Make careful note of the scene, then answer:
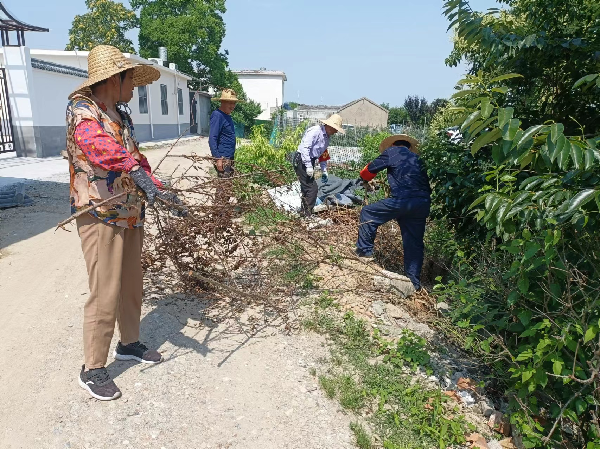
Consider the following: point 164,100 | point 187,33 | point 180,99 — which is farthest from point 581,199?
point 187,33

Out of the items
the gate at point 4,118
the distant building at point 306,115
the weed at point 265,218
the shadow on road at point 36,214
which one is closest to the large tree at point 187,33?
the distant building at point 306,115

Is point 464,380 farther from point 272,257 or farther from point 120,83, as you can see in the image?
point 120,83

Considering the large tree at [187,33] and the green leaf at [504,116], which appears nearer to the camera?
the green leaf at [504,116]

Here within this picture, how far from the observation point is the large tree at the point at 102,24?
33375 mm

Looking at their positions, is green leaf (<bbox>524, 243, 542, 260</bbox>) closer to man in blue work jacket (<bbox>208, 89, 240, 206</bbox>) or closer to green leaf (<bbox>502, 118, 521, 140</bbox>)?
green leaf (<bbox>502, 118, 521, 140</bbox>)

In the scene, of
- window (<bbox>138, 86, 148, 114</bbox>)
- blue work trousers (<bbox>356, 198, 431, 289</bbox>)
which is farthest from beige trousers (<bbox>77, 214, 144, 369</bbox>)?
window (<bbox>138, 86, 148, 114</bbox>)

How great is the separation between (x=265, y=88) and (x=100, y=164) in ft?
150

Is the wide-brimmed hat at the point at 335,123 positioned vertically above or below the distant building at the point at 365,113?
above

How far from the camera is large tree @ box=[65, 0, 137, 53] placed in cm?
3338

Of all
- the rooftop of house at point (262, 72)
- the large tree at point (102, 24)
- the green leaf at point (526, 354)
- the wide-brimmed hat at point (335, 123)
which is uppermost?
the large tree at point (102, 24)

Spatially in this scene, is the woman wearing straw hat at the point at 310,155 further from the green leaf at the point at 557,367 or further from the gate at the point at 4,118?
the gate at the point at 4,118

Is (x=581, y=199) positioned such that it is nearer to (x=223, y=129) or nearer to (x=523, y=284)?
(x=523, y=284)

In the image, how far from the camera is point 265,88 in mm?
46156

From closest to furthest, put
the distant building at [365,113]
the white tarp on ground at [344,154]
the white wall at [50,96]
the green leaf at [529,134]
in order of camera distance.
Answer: the green leaf at [529,134] < the white tarp on ground at [344,154] < the white wall at [50,96] < the distant building at [365,113]
